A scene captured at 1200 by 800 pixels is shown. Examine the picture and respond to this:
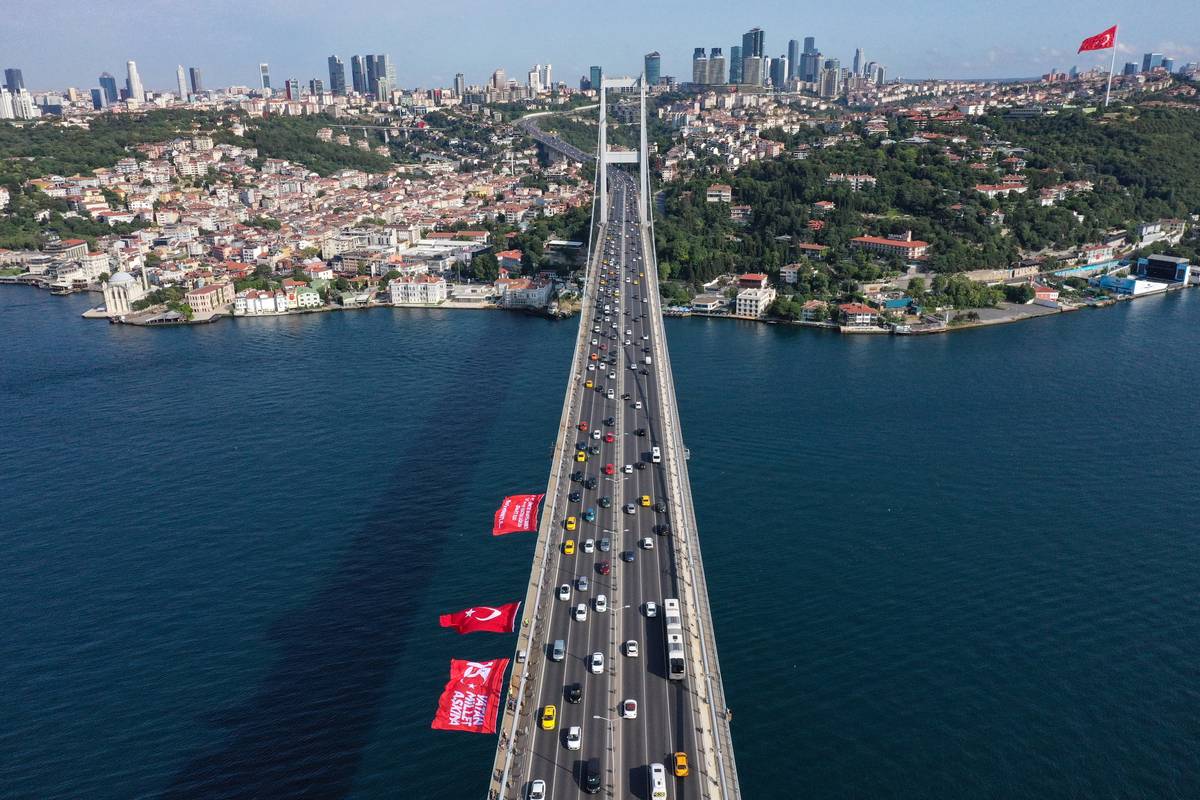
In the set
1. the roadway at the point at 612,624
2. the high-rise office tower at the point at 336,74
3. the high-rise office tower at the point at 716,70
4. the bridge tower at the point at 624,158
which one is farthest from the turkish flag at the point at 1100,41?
the high-rise office tower at the point at 336,74

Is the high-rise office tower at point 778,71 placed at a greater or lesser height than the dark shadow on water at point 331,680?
greater

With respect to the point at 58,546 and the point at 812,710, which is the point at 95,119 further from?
the point at 812,710

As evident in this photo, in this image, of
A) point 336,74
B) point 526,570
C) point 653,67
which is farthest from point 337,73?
point 526,570

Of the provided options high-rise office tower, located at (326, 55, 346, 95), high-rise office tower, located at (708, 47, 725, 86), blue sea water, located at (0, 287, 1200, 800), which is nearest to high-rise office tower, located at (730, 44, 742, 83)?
high-rise office tower, located at (708, 47, 725, 86)

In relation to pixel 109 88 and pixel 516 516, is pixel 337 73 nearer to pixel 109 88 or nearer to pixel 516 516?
pixel 109 88

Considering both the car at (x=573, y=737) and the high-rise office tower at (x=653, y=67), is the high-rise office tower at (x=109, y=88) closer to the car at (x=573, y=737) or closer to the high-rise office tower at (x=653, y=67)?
the high-rise office tower at (x=653, y=67)

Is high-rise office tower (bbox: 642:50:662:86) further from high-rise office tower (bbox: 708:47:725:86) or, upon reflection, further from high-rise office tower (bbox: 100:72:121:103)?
high-rise office tower (bbox: 100:72:121:103)
